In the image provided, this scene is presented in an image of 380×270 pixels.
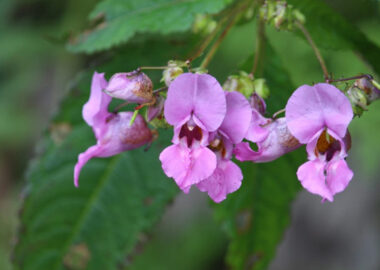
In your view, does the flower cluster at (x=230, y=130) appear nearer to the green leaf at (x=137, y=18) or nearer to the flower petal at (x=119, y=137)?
the flower petal at (x=119, y=137)

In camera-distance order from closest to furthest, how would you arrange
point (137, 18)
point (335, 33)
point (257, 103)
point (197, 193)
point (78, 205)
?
point (257, 103), point (335, 33), point (137, 18), point (78, 205), point (197, 193)

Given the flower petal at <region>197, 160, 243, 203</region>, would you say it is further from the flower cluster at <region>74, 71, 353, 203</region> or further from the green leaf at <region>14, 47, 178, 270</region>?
the green leaf at <region>14, 47, 178, 270</region>

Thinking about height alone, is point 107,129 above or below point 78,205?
above

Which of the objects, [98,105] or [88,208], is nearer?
[98,105]

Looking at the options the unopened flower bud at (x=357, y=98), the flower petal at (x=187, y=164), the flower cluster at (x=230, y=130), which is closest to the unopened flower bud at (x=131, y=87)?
the flower cluster at (x=230, y=130)

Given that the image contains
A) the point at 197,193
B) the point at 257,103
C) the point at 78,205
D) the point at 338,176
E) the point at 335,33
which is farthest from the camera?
the point at 197,193

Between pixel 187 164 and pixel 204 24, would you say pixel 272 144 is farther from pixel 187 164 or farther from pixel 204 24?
pixel 204 24

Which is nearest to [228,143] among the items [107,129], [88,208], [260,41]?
[107,129]
